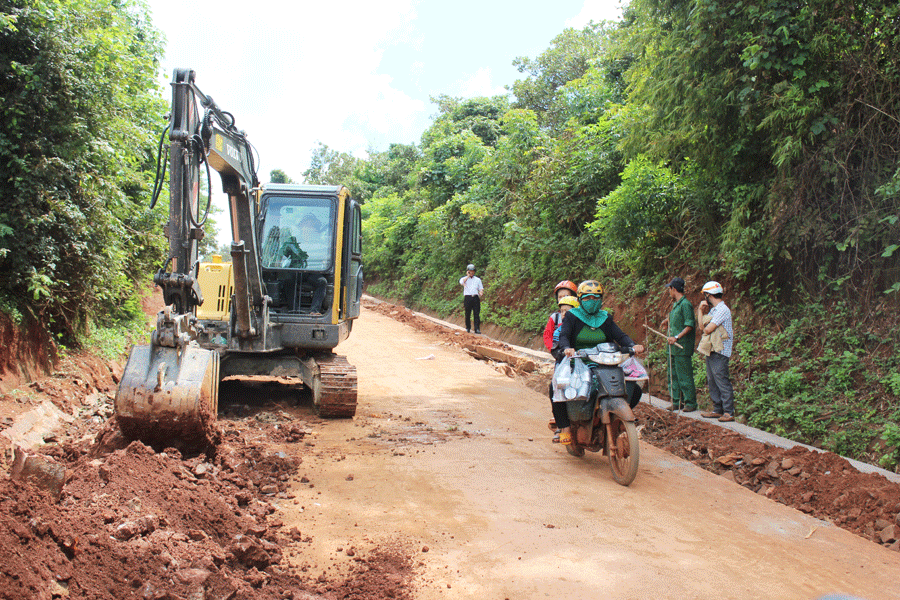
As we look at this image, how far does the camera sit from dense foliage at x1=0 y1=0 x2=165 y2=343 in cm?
781

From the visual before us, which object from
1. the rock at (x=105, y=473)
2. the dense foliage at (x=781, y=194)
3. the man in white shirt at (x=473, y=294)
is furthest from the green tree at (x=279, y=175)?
the rock at (x=105, y=473)

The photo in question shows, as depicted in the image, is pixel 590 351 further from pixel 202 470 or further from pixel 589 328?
pixel 202 470

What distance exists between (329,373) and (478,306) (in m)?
11.2

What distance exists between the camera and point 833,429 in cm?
722

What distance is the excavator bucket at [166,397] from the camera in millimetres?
5035

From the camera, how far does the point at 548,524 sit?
15.5ft

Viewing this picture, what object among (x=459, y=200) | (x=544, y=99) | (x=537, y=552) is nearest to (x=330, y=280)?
(x=537, y=552)

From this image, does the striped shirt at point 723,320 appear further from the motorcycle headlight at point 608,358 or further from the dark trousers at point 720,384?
the motorcycle headlight at point 608,358

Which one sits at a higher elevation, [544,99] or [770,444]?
[544,99]

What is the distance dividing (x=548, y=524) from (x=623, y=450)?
144 cm

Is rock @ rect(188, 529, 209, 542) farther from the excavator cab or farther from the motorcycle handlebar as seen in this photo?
the excavator cab

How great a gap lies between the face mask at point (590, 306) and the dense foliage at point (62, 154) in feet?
20.4

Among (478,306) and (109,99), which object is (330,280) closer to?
(109,99)

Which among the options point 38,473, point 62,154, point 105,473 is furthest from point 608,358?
point 62,154
